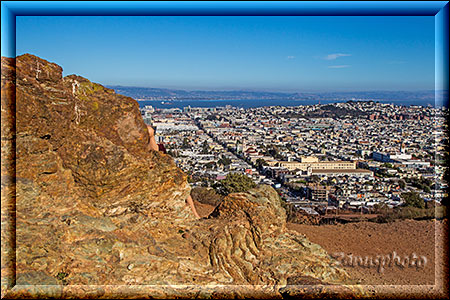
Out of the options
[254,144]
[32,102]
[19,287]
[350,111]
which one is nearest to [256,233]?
[32,102]

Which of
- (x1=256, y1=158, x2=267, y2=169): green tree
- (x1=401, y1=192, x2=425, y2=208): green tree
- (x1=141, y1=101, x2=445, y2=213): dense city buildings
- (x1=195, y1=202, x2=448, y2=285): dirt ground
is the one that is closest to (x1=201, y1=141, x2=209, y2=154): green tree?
(x1=141, y1=101, x2=445, y2=213): dense city buildings

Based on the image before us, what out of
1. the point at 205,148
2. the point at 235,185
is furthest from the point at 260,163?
the point at 235,185

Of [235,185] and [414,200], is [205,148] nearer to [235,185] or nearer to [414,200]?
[235,185]

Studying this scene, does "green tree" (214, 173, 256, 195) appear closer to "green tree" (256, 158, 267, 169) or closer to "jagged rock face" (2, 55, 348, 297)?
"jagged rock face" (2, 55, 348, 297)

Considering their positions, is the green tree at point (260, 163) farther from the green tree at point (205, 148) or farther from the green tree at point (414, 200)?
the green tree at point (414, 200)

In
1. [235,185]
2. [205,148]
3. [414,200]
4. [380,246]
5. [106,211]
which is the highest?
[205,148]

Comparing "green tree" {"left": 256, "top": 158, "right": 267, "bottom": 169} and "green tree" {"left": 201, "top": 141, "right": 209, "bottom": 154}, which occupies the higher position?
"green tree" {"left": 201, "top": 141, "right": 209, "bottom": 154}

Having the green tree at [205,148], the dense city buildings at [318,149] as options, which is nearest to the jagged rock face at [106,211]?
the dense city buildings at [318,149]

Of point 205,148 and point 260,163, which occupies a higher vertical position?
point 205,148
